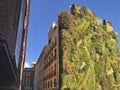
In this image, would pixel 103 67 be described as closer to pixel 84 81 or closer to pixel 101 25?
pixel 84 81

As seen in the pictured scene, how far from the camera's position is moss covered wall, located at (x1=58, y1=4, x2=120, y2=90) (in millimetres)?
37500

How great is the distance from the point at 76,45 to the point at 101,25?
10600 mm

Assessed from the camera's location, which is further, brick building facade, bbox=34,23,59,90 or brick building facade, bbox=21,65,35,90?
brick building facade, bbox=21,65,35,90

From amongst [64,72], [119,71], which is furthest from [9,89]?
[119,71]

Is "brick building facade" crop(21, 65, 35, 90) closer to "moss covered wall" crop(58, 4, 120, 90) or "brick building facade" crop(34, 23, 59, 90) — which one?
"brick building facade" crop(34, 23, 59, 90)

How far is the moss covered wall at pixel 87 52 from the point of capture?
37.5m

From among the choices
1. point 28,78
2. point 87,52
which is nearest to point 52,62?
point 87,52

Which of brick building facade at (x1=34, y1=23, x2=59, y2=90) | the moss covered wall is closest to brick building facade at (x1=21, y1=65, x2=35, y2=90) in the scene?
brick building facade at (x1=34, y1=23, x2=59, y2=90)

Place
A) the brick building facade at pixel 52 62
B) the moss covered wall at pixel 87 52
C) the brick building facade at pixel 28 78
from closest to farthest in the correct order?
the moss covered wall at pixel 87 52, the brick building facade at pixel 52 62, the brick building facade at pixel 28 78

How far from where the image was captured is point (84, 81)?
38.2 m

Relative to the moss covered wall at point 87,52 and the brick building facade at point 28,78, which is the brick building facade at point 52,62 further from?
the brick building facade at point 28,78

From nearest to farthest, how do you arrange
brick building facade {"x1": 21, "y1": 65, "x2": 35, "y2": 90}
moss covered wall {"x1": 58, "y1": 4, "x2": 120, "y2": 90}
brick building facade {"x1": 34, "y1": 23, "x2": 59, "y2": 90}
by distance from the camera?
moss covered wall {"x1": 58, "y1": 4, "x2": 120, "y2": 90} < brick building facade {"x1": 34, "y1": 23, "x2": 59, "y2": 90} < brick building facade {"x1": 21, "y1": 65, "x2": 35, "y2": 90}

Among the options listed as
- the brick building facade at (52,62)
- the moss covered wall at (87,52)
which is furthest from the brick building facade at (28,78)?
the moss covered wall at (87,52)

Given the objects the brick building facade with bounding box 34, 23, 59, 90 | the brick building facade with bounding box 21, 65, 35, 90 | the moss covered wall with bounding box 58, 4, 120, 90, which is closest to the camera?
the moss covered wall with bounding box 58, 4, 120, 90
